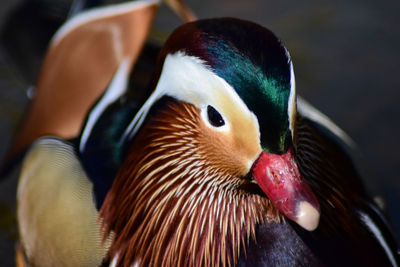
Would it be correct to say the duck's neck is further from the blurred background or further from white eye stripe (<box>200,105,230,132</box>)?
the blurred background

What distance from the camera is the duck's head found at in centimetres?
120

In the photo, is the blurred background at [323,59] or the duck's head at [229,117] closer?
the duck's head at [229,117]

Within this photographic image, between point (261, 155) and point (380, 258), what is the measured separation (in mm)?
525

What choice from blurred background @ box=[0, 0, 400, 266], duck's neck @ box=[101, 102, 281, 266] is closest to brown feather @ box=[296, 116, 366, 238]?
duck's neck @ box=[101, 102, 281, 266]

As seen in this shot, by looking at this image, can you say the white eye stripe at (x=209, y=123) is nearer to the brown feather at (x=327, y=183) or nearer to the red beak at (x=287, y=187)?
the red beak at (x=287, y=187)

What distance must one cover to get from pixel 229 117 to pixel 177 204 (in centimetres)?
35

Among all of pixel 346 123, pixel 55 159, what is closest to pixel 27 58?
pixel 55 159

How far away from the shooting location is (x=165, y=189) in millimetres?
1488

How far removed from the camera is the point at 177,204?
1476mm

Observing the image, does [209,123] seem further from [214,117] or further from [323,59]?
[323,59]

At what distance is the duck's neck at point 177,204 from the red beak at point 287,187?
0.30 ft

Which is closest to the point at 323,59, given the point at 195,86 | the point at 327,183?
the point at 327,183

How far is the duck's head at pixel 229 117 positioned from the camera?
120 cm

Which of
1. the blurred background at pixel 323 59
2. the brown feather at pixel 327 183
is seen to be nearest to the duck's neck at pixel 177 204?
the brown feather at pixel 327 183
